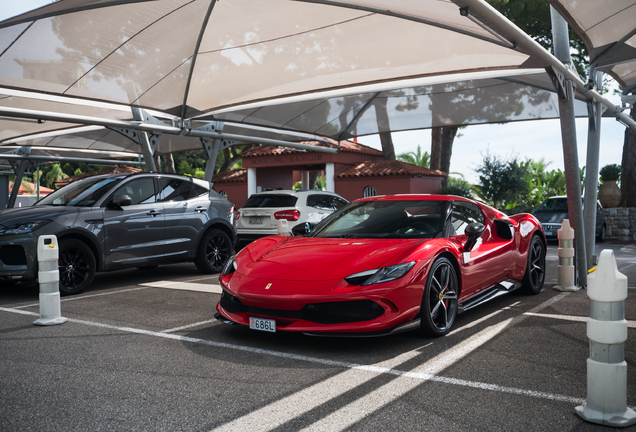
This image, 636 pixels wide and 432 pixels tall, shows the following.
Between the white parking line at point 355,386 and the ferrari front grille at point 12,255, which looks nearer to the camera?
the white parking line at point 355,386

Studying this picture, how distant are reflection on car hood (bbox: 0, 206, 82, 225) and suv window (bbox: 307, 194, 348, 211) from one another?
6038mm

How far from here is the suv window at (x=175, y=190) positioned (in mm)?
9125

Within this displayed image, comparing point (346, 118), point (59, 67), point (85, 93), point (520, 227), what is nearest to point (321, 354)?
point (520, 227)

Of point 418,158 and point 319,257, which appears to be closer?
point 319,257

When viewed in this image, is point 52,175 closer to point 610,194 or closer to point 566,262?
point 610,194

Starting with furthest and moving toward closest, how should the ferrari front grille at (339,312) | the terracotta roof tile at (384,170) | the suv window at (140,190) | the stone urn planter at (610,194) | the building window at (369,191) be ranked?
1. the building window at (369,191)
2. the terracotta roof tile at (384,170)
3. the stone urn planter at (610,194)
4. the suv window at (140,190)
5. the ferrari front grille at (339,312)

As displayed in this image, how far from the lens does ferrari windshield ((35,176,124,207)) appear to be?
8.12 m

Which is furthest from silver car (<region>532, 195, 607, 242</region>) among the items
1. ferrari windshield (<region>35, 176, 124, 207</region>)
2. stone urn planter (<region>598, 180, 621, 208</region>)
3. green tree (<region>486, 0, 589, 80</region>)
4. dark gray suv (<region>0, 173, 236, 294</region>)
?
ferrari windshield (<region>35, 176, 124, 207</region>)

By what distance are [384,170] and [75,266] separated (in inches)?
737

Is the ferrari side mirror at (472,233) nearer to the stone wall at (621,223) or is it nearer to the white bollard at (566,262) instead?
the white bollard at (566,262)

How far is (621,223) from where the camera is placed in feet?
65.4

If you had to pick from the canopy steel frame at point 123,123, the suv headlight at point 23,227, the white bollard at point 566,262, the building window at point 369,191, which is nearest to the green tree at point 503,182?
the building window at point 369,191

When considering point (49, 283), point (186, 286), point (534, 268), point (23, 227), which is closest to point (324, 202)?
point (186, 286)

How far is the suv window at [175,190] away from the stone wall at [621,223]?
661 inches
